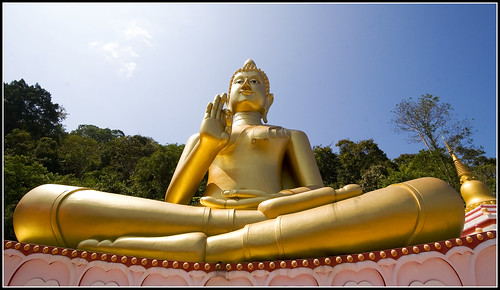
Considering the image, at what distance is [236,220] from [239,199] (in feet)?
2.57

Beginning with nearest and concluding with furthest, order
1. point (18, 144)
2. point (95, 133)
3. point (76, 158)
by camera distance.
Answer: point (18, 144) → point (76, 158) → point (95, 133)

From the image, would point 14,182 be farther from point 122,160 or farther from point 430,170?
point 430,170

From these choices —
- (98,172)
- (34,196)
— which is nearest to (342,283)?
(34,196)

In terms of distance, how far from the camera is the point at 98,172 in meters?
18.9

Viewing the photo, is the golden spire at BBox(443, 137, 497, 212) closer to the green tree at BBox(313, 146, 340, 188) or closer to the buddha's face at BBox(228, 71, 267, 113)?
the buddha's face at BBox(228, 71, 267, 113)

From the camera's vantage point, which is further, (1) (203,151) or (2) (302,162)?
(2) (302,162)

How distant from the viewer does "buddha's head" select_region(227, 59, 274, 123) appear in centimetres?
548

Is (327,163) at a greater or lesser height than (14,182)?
greater

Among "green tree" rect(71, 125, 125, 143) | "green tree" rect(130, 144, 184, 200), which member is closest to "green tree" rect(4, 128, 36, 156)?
"green tree" rect(130, 144, 184, 200)

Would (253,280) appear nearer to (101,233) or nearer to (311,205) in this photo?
(311,205)

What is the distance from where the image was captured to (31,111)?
21.9 metres

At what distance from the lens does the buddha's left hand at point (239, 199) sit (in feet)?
12.2

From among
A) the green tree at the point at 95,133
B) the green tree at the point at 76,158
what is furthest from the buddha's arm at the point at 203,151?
the green tree at the point at 95,133

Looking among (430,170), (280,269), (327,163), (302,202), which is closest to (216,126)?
(302,202)
